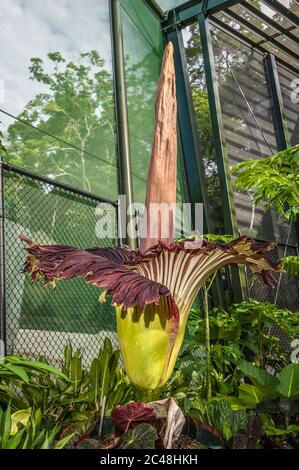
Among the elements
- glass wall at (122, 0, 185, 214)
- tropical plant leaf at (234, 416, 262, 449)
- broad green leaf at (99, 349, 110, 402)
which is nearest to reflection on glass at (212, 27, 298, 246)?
glass wall at (122, 0, 185, 214)

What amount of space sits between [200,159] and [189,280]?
8.03 ft

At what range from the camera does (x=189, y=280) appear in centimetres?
129

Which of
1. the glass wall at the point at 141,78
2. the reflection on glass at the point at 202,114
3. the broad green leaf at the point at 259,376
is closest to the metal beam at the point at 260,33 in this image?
the reflection on glass at the point at 202,114

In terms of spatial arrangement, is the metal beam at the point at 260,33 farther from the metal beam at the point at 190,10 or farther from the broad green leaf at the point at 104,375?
the broad green leaf at the point at 104,375

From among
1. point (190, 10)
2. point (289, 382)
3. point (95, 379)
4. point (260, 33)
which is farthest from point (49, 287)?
point (260, 33)

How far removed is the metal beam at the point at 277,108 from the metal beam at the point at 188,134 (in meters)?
0.89

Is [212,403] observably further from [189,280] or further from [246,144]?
[246,144]

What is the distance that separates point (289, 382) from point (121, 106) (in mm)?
2250

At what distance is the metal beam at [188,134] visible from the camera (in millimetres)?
3566

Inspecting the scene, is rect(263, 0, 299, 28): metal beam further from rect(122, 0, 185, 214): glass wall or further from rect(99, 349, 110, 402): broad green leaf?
rect(99, 349, 110, 402): broad green leaf

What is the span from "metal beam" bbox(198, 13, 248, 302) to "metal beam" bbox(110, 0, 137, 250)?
774 mm

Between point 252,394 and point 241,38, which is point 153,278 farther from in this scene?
point 241,38

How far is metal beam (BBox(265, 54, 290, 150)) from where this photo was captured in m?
3.92
